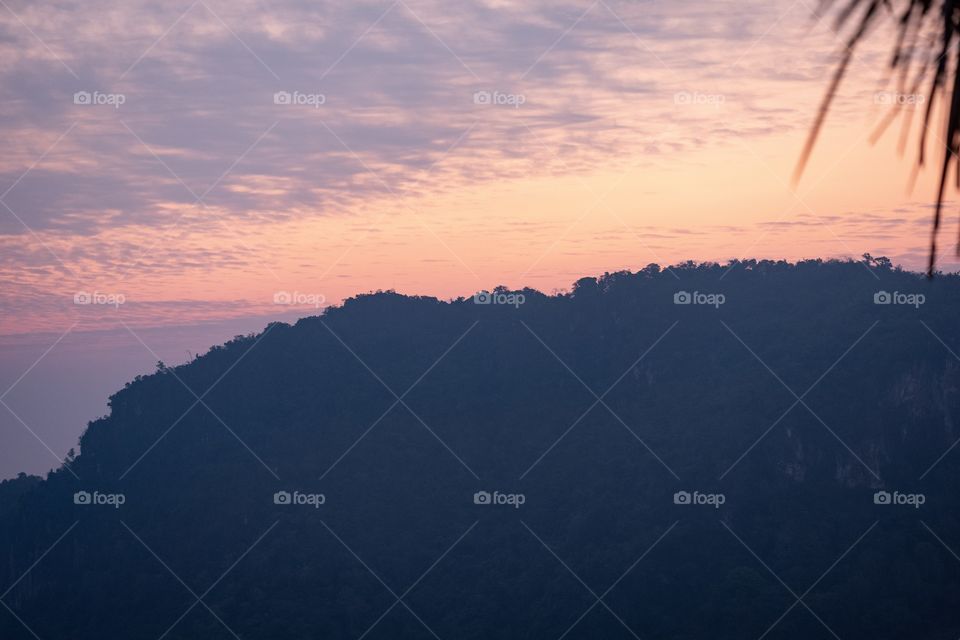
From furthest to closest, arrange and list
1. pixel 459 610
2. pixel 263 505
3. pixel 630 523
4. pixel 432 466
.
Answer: pixel 432 466 → pixel 263 505 → pixel 630 523 → pixel 459 610

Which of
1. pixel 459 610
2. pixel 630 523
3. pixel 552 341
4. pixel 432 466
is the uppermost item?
pixel 552 341

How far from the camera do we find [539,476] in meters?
73.9

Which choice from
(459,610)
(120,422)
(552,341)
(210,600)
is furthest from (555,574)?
(120,422)

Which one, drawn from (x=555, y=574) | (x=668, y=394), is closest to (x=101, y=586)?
(x=555, y=574)

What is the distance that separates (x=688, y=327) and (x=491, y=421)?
16.5 meters

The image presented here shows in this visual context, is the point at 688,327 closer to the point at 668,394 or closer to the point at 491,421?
the point at 668,394

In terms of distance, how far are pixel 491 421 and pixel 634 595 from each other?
25958 mm

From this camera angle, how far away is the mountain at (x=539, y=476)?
193 feet

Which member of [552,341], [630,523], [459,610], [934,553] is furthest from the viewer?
[552,341]

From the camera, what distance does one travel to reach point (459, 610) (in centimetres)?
6197

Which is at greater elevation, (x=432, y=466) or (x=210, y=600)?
(x=432, y=466)

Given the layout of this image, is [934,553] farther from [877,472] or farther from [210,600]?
[210,600]

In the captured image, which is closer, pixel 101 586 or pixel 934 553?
pixel 934 553

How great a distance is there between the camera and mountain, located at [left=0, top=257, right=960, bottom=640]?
58906 millimetres
